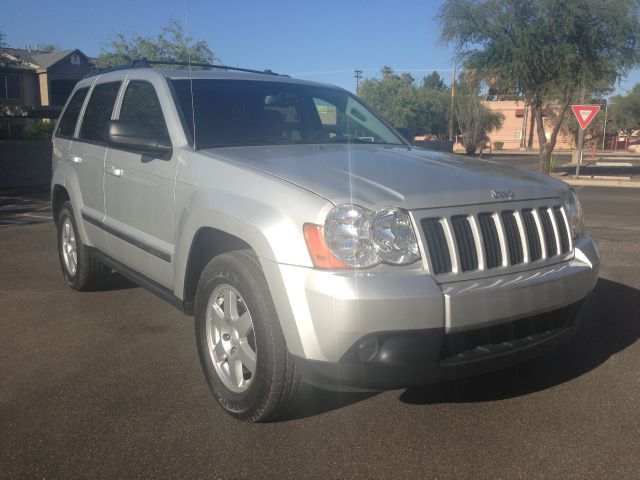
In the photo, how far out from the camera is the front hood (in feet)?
9.64

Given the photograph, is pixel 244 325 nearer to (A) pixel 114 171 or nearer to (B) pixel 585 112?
(A) pixel 114 171

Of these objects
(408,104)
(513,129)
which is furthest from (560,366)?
(513,129)

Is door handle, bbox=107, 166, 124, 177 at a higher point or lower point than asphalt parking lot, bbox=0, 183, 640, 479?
higher

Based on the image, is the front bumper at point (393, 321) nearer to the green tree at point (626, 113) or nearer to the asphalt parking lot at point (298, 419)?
the asphalt parking lot at point (298, 419)

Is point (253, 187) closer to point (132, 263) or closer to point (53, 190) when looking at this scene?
point (132, 263)

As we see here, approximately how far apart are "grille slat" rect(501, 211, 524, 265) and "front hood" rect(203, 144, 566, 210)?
0.42 feet

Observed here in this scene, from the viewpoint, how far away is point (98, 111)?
207 inches

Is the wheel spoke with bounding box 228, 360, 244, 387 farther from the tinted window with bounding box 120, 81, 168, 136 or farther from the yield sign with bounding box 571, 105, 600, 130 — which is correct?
the yield sign with bounding box 571, 105, 600, 130

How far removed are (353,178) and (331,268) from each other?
0.57 meters

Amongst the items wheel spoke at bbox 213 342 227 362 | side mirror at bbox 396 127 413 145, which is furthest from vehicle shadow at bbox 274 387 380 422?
side mirror at bbox 396 127 413 145

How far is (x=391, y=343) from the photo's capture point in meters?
2.74

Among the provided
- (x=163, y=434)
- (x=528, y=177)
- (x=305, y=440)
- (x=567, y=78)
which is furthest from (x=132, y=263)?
(x=567, y=78)

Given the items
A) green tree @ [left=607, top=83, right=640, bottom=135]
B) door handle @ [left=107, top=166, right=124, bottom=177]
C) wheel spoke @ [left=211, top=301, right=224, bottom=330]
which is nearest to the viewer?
wheel spoke @ [left=211, top=301, right=224, bottom=330]

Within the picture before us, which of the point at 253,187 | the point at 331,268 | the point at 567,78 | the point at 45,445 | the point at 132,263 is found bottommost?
the point at 45,445
